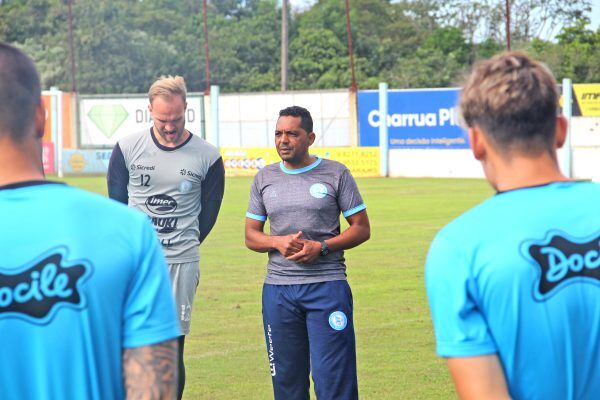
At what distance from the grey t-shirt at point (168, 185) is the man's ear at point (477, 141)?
473 cm

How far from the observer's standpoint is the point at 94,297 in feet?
9.12

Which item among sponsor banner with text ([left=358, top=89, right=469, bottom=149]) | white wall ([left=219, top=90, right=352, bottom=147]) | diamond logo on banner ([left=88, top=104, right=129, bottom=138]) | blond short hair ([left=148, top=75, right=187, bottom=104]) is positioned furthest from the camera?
diamond logo on banner ([left=88, top=104, right=129, bottom=138])

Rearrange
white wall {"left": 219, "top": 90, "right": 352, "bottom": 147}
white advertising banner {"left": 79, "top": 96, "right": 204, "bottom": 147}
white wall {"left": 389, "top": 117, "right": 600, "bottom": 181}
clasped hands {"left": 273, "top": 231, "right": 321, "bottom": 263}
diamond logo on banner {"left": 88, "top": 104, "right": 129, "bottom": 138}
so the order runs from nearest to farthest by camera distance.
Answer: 1. clasped hands {"left": 273, "top": 231, "right": 321, "bottom": 263}
2. white wall {"left": 389, "top": 117, "right": 600, "bottom": 181}
3. white wall {"left": 219, "top": 90, "right": 352, "bottom": 147}
4. white advertising banner {"left": 79, "top": 96, "right": 204, "bottom": 147}
5. diamond logo on banner {"left": 88, "top": 104, "right": 129, "bottom": 138}

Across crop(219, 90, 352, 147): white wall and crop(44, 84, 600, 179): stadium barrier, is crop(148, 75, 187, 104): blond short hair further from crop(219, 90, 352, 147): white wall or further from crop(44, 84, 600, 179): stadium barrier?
crop(219, 90, 352, 147): white wall

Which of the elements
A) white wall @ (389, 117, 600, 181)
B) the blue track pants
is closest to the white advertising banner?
white wall @ (389, 117, 600, 181)

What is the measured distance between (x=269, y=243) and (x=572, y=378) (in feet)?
14.2

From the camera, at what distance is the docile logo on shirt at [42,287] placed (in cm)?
275

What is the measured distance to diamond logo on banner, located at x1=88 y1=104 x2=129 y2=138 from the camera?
45188 mm

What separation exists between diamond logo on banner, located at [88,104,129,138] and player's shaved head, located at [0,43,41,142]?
141 feet

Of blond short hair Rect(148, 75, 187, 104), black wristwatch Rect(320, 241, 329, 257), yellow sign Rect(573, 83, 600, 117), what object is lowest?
black wristwatch Rect(320, 241, 329, 257)

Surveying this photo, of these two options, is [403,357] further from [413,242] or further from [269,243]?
[413,242]

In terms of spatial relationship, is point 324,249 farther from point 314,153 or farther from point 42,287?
point 314,153

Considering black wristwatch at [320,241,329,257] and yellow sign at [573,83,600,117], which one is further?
yellow sign at [573,83,600,117]

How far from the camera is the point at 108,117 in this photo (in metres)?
45.3
